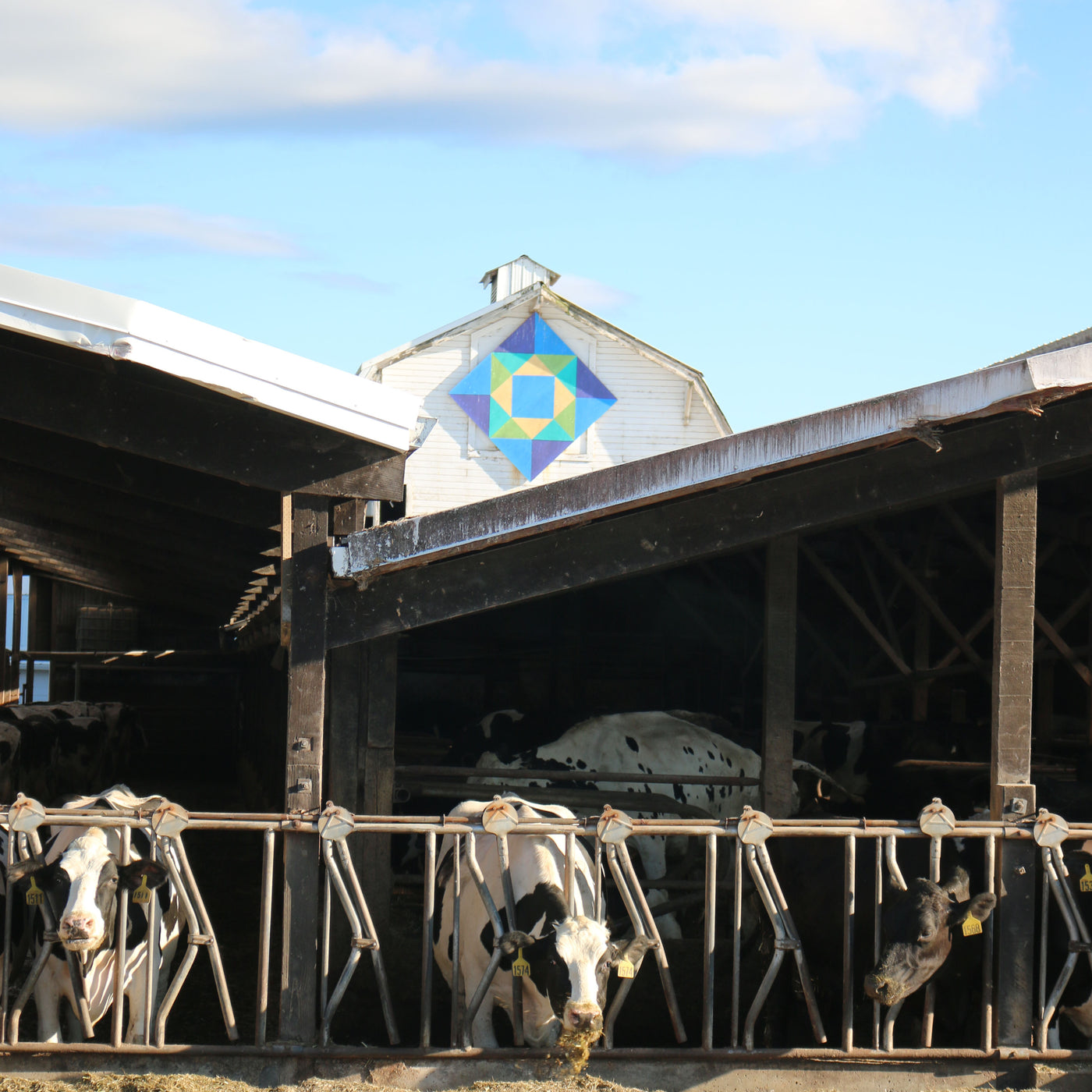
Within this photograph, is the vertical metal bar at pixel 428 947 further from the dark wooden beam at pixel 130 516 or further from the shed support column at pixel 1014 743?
the dark wooden beam at pixel 130 516

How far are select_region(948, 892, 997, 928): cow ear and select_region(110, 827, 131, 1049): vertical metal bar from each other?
351 cm

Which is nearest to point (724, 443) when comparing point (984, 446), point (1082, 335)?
point (984, 446)

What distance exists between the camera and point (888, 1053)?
5.27 metres

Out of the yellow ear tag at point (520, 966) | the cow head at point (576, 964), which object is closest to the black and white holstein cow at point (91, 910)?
the yellow ear tag at point (520, 966)

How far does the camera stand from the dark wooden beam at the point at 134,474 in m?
6.20

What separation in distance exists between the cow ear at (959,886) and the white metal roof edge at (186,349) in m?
3.33

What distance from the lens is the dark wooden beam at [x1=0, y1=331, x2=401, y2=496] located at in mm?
4848

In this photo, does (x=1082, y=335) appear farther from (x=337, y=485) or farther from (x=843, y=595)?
(x=337, y=485)

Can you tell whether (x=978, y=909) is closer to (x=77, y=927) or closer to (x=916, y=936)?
(x=916, y=936)

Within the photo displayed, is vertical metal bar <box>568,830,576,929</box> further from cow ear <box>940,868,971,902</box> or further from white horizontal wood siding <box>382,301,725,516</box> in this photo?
white horizontal wood siding <box>382,301,725,516</box>

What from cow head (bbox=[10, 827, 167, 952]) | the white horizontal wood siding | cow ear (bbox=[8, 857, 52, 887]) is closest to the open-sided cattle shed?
cow head (bbox=[10, 827, 167, 952])

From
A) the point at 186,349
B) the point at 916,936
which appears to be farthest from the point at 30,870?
the point at 916,936

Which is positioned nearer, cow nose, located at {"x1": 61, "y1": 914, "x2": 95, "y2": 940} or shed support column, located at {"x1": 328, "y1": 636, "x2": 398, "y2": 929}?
cow nose, located at {"x1": 61, "y1": 914, "x2": 95, "y2": 940}

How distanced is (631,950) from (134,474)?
3452 mm
